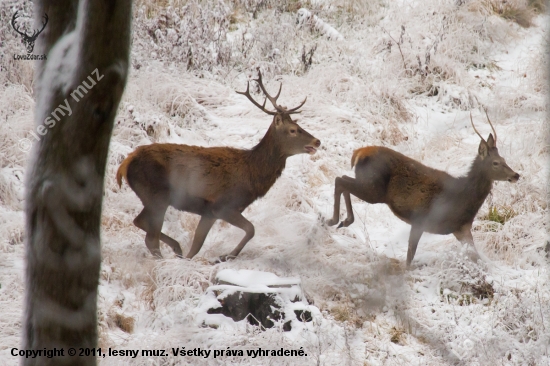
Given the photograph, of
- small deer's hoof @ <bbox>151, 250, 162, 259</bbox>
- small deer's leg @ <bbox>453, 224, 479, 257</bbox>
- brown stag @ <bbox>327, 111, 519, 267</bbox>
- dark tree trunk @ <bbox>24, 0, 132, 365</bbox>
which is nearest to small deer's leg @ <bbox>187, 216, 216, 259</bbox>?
small deer's hoof @ <bbox>151, 250, 162, 259</bbox>

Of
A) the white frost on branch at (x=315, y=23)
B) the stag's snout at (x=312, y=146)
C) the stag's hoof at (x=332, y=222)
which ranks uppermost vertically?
the white frost on branch at (x=315, y=23)

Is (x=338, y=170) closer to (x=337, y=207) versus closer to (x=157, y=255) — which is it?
(x=337, y=207)

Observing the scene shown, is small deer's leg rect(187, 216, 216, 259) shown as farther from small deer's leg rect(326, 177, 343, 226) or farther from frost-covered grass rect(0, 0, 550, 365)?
small deer's leg rect(326, 177, 343, 226)

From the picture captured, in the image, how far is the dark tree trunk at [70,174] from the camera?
3113 mm

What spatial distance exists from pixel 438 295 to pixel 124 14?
461cm

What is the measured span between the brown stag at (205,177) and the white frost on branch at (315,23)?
4.97 meters

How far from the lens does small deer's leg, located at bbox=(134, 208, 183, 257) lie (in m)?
6.67

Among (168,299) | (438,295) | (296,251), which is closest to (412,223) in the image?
(438,295)

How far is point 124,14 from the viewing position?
10.5 ft

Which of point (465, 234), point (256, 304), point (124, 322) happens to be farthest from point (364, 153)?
point (124, 322)

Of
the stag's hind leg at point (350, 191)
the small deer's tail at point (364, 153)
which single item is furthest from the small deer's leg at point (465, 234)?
the small deer's tail at point (364, 153)

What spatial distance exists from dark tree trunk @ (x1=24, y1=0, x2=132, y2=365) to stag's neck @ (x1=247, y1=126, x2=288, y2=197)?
12.6 ft

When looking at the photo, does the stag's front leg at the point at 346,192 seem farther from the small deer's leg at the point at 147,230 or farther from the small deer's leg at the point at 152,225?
the small deer's leg at the point at 152,225

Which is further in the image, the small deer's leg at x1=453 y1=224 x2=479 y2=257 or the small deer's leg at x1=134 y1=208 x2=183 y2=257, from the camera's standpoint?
the small deer's leg at x1=453 y1=224 x2=479 y2=257
